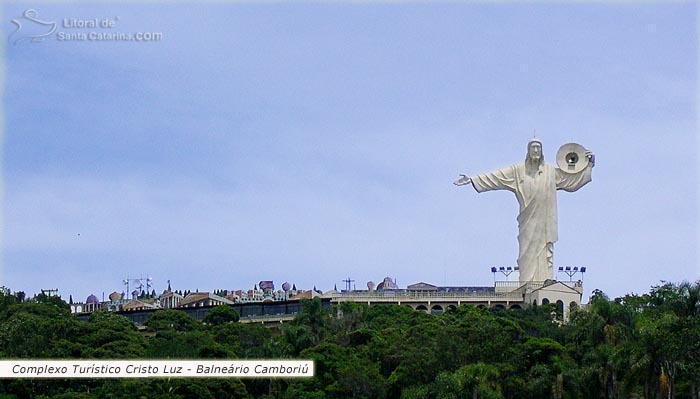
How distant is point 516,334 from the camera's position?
73812mm

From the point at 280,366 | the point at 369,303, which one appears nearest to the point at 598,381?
the point at 280,366

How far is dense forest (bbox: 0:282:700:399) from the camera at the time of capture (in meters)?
59.1

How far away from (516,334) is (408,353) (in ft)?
24.5

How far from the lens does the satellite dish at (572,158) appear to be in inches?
4505

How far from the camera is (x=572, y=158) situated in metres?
115

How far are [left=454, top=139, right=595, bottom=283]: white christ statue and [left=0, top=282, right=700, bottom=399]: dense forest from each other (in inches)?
1212
